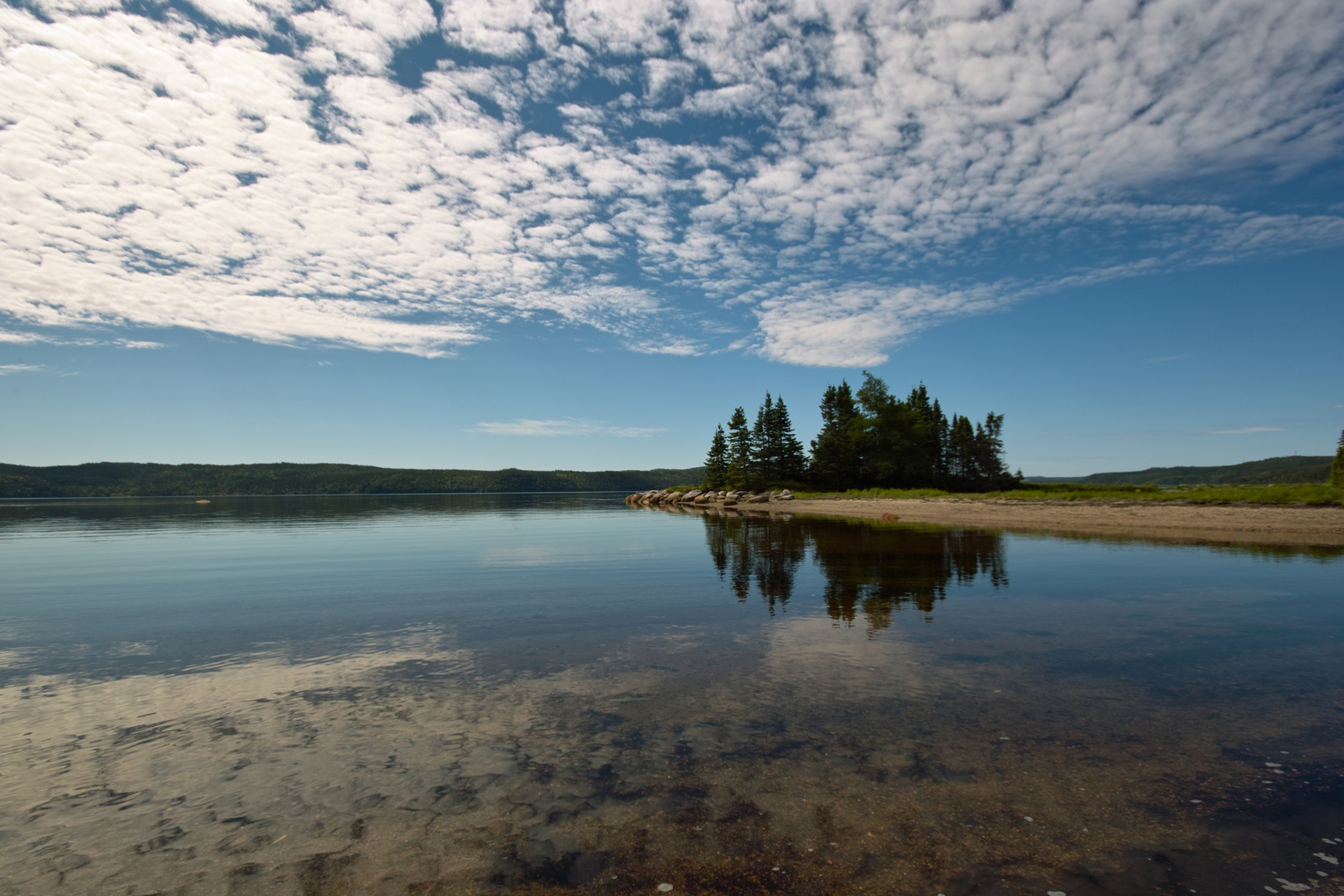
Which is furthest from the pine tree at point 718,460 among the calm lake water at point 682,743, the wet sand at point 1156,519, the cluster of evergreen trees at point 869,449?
the calm lake water at point 682,743

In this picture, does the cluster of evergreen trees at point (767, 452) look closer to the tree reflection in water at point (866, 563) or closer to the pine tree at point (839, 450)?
the pine tree at point (839, 450)

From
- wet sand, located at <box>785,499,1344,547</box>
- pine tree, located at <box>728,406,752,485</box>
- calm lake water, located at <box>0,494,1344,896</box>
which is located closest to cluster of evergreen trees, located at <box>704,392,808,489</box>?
pine tree, located at <box>728,406,752,485</box>

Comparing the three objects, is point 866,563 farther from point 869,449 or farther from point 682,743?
point 869,449

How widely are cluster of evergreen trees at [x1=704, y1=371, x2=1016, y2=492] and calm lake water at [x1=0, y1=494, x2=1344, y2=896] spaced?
229 ft

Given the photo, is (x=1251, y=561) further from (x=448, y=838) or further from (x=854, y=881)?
(x=448, y=838)

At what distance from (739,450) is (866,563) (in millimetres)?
84612

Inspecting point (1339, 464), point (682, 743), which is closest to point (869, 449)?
point (1339, 464)

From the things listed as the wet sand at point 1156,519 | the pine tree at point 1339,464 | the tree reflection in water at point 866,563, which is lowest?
the tree reflection in water at point 866,563

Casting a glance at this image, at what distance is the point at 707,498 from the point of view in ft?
293

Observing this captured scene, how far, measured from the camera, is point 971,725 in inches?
269

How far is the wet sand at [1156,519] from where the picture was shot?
28.2 metres

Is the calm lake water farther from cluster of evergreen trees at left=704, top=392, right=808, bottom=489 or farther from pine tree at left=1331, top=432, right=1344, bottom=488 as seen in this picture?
cluster of evergreen trees at left=704, top=392, right=808, bottom=489

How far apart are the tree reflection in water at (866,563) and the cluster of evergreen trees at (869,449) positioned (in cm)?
4907

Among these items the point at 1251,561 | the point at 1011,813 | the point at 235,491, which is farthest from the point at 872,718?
the point at 235,491
